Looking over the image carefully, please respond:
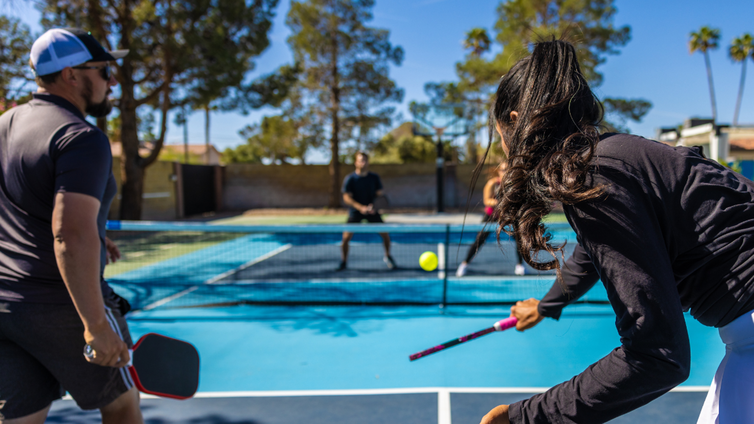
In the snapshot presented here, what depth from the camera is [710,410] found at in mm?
1177

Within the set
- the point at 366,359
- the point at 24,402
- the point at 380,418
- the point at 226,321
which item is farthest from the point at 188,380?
the point at 226,321

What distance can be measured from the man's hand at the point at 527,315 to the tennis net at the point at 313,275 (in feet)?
8.82

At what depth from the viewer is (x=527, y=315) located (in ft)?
6.43

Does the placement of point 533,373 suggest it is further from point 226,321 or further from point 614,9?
point 614,9

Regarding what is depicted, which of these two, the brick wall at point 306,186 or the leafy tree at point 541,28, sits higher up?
the leafy tree at point 541,28

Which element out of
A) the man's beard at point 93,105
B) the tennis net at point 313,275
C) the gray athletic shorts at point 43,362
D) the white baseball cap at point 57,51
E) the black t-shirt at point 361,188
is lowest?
the tennis net at point 313,275

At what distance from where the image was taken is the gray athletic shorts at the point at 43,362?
167 centimetres

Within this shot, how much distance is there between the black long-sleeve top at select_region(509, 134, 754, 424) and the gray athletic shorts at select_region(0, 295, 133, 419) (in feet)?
5.05

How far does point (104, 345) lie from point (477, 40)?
35365 mm

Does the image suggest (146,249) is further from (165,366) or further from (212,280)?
(165,366)

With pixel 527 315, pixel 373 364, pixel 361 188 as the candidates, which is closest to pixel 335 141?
pixel 361 188

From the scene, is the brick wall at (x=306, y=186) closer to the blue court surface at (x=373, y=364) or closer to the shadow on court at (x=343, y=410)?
the blue court surface at (x=373, y=364)

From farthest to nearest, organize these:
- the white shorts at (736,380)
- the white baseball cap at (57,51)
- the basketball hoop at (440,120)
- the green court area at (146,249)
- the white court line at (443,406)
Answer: the basketball hoop at (440,120)
the green court area at (146,249)
the white court line at (443,406)
the white baseball cap at (57,51)
the white shorts at (736,380)

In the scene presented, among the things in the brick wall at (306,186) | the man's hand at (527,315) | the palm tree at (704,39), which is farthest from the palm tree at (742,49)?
the man's hand at (527,315)
